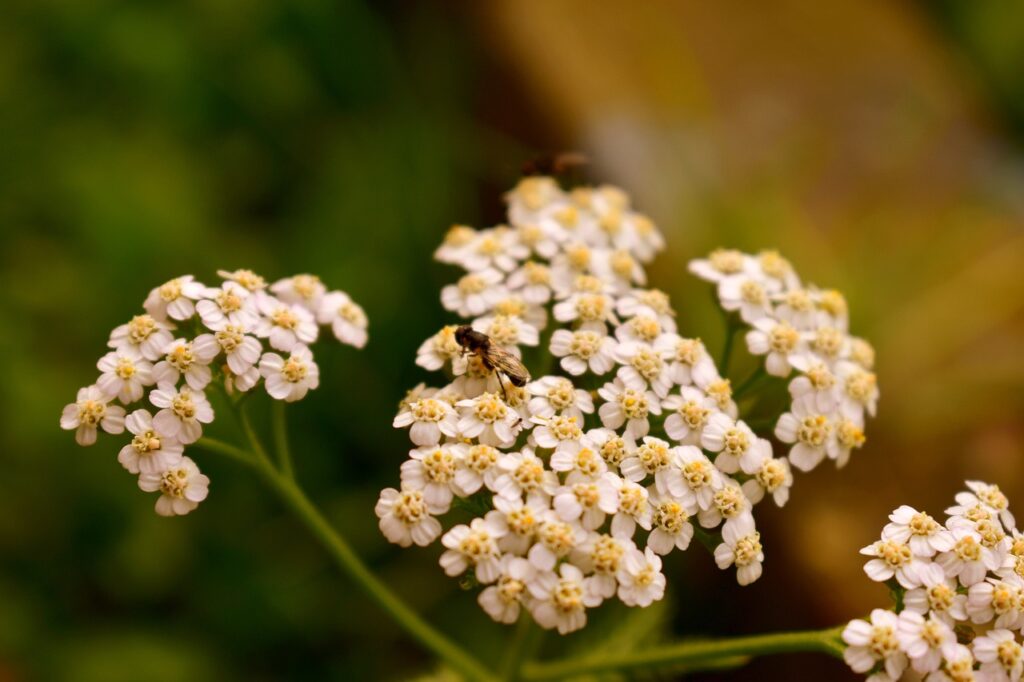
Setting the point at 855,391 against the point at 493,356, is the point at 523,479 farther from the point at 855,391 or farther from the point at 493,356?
the point at 855,391

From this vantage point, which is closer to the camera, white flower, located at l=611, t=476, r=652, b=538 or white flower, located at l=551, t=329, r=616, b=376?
white flower, located at l=611, t=476, r=652, b=538

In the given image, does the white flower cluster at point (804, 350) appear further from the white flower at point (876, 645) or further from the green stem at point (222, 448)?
the green stem at point (222, 448)

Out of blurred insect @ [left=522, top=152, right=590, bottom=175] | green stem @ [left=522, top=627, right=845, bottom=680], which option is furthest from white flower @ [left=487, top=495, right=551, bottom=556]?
blurred insect @ [left=522, top=152, right=590, bottom=175]

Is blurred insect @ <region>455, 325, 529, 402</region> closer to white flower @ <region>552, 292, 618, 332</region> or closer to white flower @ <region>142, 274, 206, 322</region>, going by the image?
white flower @ <region>552, 292, 618, 332</region>

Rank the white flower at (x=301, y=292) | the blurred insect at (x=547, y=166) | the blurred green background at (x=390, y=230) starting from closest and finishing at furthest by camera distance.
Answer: the white flower at (x=301, y=292) → the blurred insect at (x=547, y=166) → the blurred green background at (x=390, y=230)

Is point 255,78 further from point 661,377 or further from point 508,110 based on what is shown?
point 661,377

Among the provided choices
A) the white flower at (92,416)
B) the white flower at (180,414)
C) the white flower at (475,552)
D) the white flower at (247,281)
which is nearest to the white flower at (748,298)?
the white flower at (475,552)

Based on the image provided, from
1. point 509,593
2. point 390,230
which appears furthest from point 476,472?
point 390,230
